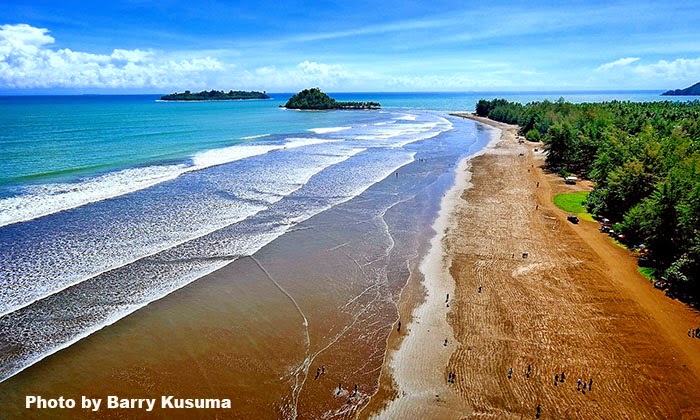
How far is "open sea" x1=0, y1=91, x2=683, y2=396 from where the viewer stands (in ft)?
67.5

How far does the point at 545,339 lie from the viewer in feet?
61.4

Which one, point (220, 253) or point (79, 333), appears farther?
point (220, 253)

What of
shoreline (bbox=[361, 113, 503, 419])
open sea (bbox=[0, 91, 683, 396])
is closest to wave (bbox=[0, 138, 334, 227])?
open sea (bbox=[0, 91, 683, 396])

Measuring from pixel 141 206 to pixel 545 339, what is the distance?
3090cm

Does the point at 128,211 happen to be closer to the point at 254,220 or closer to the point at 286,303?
the point at 254,220

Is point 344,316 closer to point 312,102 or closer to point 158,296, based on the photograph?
point 158,296

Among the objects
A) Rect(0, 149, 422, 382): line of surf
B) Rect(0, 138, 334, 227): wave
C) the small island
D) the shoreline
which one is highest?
the small island

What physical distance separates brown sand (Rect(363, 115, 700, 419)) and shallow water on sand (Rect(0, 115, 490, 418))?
1994mm

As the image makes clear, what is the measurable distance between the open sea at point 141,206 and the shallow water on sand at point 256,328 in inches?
13.7

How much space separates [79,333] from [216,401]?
25.7 ft

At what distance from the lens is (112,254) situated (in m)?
25.7

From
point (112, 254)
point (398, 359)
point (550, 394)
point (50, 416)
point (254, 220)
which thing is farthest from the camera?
point (254, 220)

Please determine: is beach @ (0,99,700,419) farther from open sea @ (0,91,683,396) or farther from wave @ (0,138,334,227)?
wave @ (0,138,334,227)

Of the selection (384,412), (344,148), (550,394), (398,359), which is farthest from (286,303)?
(344,148)
